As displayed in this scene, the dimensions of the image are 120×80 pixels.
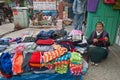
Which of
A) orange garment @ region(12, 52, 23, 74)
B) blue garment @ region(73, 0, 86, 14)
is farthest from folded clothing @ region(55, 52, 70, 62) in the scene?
blue garment @ region(73, 0, 86, 14)

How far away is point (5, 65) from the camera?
2.70m

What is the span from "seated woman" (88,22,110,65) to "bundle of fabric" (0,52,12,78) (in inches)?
63.8

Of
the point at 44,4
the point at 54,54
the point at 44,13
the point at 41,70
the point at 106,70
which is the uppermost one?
the point at 44,4

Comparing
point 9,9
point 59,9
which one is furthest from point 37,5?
point 9,9

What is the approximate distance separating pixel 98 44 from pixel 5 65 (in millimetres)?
1954

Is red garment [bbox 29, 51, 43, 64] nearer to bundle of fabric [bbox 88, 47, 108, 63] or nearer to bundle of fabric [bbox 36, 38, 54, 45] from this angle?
bundle of fabric [bbox 36, 38, 54, 45]

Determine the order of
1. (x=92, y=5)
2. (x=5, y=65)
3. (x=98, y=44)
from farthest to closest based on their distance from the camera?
(x=92, y=5)
(x=98, y=44)
(x=5, y=65)

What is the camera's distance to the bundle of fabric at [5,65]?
106 inches

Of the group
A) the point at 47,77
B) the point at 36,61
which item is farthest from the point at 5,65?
the point at 47,77

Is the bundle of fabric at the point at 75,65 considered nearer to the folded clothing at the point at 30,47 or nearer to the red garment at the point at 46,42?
the red garment at the point at 46,42

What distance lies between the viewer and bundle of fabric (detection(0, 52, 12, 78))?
270cm

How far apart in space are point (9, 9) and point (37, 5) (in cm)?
267

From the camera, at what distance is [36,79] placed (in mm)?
2910

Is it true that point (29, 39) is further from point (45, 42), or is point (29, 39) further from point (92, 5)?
point (92, 5)
